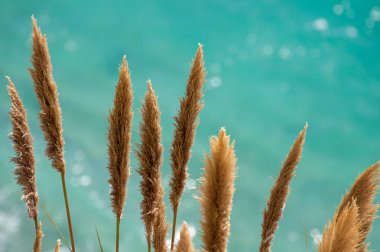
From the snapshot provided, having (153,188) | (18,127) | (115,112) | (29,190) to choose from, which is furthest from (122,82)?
(29,190)

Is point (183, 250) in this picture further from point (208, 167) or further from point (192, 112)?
point (192, 112)

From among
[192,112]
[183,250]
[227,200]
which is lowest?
[183,250]

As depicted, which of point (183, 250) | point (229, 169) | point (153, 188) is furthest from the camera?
point (153, 188)

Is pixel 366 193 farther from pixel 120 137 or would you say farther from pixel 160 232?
pixel 120 137

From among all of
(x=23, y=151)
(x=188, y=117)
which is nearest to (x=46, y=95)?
(x=23, y=151)

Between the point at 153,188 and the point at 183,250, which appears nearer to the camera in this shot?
the point at 183,250

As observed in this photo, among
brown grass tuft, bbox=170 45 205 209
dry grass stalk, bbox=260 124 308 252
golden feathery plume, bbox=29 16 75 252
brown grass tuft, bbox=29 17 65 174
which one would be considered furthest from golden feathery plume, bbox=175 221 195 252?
brown grass tuft, bbox=29 17 65 174
